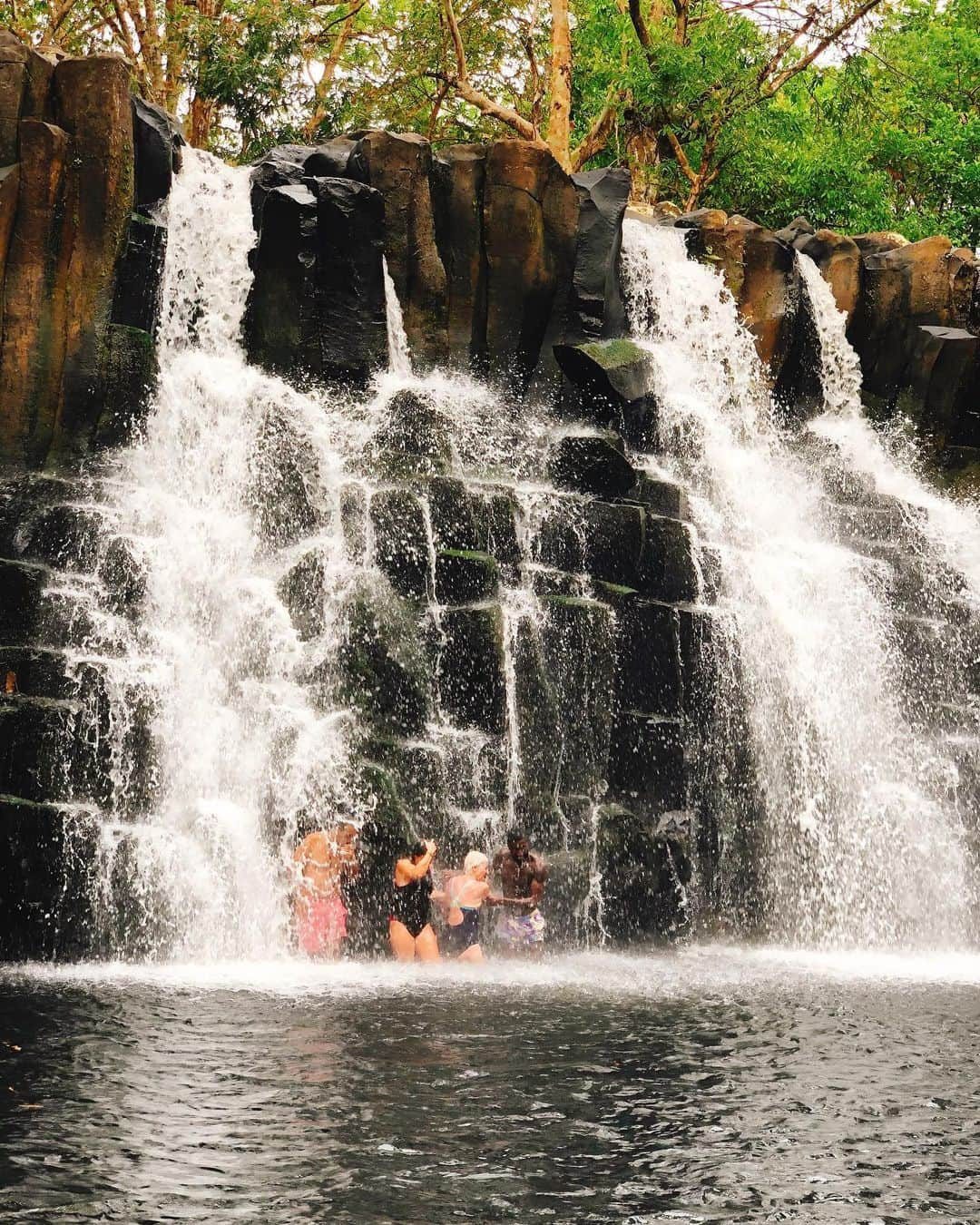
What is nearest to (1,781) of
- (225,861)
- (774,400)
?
(225,861)

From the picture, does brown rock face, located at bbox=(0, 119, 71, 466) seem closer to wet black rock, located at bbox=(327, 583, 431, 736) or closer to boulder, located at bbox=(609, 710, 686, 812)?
wet black rock, located at bbox=(327, 583, 431, 736)

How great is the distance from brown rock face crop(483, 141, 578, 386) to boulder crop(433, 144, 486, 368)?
0.13 metres

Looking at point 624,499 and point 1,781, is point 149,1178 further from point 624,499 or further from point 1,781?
point 624,499

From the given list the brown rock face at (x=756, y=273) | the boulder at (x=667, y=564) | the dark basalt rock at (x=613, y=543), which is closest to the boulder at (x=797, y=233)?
the brown rock face at (x=756, y=273)

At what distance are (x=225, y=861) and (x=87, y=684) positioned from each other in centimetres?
222

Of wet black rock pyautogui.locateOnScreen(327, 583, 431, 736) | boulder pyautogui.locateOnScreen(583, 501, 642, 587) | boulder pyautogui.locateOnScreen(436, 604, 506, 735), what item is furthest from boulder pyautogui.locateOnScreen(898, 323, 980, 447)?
wet black rock pyautogui.locateOnScreen(327, 583, 431, 736)

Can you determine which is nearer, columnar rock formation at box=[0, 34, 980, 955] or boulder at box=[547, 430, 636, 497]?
columnar rock formation at box=[0, 34, 980, 955]

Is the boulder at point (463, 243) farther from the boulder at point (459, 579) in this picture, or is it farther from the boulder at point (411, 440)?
the boulder at point (459, 579)

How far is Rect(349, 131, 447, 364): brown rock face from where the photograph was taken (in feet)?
63.2

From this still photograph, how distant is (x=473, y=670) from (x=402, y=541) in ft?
5.83

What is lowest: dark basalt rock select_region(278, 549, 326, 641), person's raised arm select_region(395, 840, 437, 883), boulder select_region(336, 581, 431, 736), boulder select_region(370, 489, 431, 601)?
person's raised arm select_region(395, 840, 437, 883)

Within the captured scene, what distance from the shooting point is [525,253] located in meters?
19.8

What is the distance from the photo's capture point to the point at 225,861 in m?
13.7

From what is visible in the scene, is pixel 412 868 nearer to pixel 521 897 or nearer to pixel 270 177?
pixel 521 897
